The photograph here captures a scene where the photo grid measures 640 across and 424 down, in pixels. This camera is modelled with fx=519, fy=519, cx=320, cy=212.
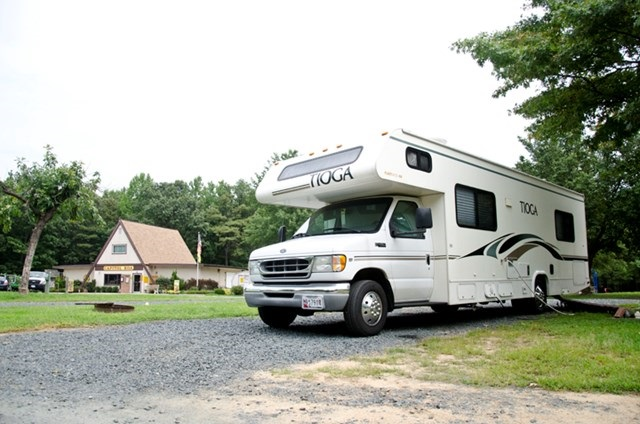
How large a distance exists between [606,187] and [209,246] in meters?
49.5

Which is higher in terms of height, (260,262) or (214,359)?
(260,262)

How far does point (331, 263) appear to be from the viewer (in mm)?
7348

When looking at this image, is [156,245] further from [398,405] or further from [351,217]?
[398,405]

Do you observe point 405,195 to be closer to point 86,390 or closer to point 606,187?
point 86,390

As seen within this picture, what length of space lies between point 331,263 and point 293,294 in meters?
0.80

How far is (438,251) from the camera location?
8.77m

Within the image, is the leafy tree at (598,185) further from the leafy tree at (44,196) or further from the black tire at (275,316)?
the leafy tree at (44,196)

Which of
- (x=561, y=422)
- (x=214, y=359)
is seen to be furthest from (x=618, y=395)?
(x=214, y=359)

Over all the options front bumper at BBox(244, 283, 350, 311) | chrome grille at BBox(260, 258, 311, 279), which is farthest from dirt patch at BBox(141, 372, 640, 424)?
chrome grille at BBox(260, 258, 311, 279)

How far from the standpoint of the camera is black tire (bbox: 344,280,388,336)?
738cm

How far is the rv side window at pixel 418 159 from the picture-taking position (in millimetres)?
8375

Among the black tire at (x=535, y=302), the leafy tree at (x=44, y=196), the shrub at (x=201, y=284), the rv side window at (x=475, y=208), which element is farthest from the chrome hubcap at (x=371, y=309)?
the shrub at (x=201, y=284)

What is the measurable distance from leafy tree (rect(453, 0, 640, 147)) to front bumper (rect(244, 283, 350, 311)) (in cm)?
583

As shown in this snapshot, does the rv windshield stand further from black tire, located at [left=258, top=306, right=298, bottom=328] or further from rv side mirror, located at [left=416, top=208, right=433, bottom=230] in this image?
black tire, located at [left=258, top=306, right=298, bottom=328]
